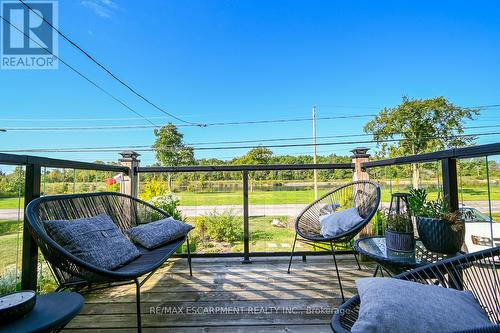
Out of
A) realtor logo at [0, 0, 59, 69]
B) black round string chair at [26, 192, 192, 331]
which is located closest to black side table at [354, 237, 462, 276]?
black round string chair at [26, 192, 192, 331]

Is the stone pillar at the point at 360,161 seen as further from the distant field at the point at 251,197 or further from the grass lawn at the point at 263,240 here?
the grass lawn at the point at 263,240

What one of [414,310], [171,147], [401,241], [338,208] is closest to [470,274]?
[401,241]

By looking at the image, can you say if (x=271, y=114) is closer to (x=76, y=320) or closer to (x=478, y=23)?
(x=478, y=23)

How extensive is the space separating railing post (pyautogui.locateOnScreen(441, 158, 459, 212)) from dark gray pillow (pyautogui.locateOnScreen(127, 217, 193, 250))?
6.12ft

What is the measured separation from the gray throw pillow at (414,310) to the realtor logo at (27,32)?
5.13 meters

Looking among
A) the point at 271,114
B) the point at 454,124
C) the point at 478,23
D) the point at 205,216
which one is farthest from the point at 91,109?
the point at 454,124

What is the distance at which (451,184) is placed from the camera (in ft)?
4.64

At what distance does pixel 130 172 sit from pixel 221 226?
4.12 ft

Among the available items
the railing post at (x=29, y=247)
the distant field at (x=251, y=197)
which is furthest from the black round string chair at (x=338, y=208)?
the railing post at (x=29, y=247)

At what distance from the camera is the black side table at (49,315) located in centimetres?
76

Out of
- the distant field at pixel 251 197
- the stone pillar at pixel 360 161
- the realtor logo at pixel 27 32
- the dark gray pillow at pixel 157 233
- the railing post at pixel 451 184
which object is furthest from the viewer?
the realtor logo at pixel 27 32

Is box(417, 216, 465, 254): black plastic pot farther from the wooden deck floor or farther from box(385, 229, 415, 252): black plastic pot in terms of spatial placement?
the wooden deck floor

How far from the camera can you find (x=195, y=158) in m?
20.6

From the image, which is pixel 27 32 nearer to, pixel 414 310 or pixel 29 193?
pixel 29 193
